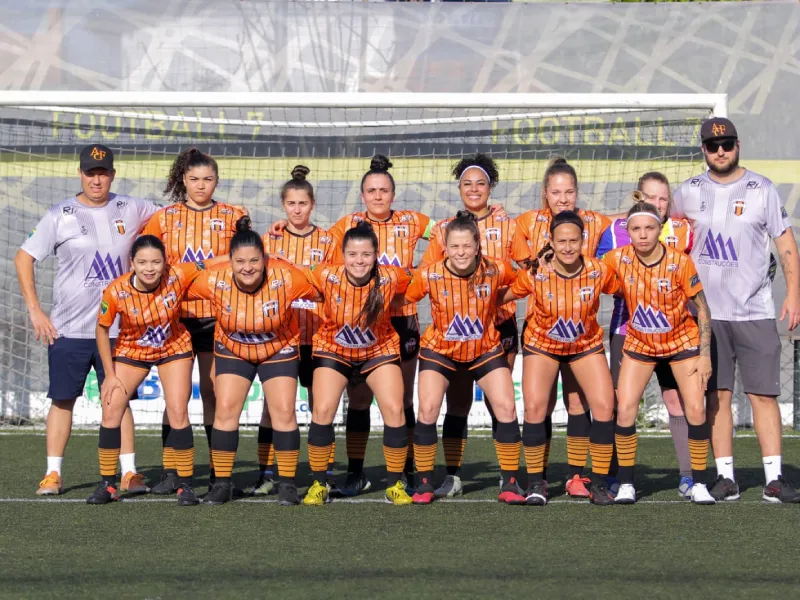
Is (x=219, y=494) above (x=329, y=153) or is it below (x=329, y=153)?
below

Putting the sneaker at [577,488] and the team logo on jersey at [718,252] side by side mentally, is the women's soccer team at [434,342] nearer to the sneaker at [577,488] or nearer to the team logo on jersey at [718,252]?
the sneaker at [577,488]

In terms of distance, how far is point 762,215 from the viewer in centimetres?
600

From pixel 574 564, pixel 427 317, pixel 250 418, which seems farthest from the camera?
pixel 427 317

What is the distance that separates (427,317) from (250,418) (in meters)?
2.20

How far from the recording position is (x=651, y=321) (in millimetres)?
5793

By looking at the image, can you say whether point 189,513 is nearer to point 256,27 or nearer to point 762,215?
point 762,215

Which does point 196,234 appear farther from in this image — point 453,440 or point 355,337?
point 453,440

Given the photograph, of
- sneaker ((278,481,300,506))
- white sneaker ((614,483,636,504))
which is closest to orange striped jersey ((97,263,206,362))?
sneaker ((278,481,300,506))

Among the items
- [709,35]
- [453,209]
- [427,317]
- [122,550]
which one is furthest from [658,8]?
[122,550]

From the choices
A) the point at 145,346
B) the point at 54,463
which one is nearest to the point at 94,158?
the point at 145,346

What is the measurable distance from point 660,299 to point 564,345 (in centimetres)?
54

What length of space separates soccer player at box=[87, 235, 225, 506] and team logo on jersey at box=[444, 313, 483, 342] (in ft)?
4.51

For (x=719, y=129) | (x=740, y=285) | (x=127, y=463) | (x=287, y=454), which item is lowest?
(x=127, y=463)

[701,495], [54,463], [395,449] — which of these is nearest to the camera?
[701,495]
